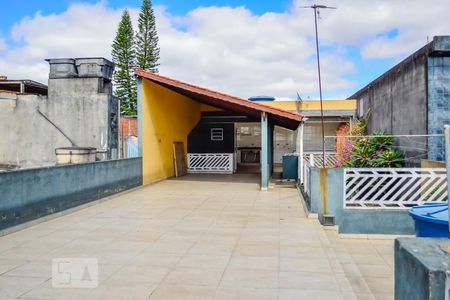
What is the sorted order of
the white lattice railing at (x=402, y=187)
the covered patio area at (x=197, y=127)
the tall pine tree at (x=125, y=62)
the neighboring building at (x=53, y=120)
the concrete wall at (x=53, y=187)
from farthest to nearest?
1. the tall pine tree at (x=125, y=62)
2. the neighboring building at (x=53, y=120)
3. the covered patio area at (x=197, y=127)
4. the white lattice railing at (x=402, y=187)
5. the concrete wall at (x=53, y=187)

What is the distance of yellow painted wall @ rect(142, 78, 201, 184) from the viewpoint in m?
12.4

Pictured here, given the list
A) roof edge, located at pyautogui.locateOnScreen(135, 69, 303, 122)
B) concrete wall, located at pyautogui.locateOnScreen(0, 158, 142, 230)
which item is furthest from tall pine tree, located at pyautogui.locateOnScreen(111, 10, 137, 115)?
concrete wall, located at pyautogui.locateOnScreen(0, 158, 142, 230)

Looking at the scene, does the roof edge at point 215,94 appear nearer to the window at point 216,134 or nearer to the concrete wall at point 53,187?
the concrete wall at point 53,187

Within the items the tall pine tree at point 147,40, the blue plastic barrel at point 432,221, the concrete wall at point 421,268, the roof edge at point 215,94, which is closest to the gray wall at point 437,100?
the roof edge at point 215,94

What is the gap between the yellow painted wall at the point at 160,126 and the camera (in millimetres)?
12445

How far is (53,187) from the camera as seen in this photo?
24.3 ft

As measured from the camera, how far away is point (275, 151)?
2277cm

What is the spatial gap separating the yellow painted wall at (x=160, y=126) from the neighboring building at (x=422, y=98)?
7638 mm

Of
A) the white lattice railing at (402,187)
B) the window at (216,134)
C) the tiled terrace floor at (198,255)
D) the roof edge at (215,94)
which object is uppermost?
the roof edge at (215,94)

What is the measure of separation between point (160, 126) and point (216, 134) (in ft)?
17.3

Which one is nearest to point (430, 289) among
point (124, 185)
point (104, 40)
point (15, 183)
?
point (15, 183)

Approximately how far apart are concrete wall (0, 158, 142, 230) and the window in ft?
27.5

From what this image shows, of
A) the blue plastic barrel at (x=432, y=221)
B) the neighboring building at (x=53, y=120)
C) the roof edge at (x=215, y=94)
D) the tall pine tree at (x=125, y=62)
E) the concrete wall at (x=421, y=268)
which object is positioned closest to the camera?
the concrete wall at (x=421, y=268)

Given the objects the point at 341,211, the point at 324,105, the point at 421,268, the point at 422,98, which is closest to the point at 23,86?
the point at 341,211
